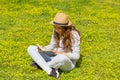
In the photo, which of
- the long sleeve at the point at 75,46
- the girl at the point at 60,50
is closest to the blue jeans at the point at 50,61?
the girl at the point at 60,50

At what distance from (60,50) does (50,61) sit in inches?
18.2

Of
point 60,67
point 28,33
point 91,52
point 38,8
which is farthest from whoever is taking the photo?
point 38,8

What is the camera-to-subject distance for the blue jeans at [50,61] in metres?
8.94

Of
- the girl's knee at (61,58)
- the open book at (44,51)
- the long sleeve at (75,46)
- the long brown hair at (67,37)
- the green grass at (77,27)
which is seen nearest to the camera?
the girl's knee at (61,58)

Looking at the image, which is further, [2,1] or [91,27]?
[2,1]

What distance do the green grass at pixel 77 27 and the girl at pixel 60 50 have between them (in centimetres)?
28

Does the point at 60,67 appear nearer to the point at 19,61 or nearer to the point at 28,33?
the point at 19,61

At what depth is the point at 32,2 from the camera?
63.4 ft

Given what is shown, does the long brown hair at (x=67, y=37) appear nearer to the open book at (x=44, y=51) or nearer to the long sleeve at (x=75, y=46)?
the long sleeve at (x=75, y=46)

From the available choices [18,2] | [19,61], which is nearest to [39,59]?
[19,61]

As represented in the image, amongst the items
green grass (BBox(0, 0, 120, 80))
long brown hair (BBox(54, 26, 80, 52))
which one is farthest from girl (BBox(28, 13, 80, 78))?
green grass (BBox(0, 0, 120, 80))

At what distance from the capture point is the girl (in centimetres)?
890

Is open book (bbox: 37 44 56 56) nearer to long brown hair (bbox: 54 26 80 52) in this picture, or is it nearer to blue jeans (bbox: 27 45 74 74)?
blue jeans (bbox: 27 45 74 74)

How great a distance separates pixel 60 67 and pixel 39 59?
0.59m
